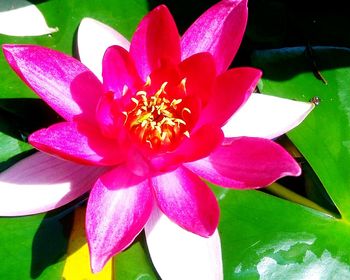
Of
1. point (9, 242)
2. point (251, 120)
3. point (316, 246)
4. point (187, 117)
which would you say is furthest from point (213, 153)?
point (9, 242)

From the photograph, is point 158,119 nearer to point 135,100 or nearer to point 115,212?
point 135,100

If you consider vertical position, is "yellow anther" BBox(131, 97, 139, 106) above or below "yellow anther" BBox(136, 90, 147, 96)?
below

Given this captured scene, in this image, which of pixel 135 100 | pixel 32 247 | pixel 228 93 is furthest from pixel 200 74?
pixel 32 247

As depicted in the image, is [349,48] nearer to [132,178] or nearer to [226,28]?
[226,28]

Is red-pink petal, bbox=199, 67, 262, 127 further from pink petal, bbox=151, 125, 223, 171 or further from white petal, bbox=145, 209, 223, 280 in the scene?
white petal, bbox=145, 209, 223, 280

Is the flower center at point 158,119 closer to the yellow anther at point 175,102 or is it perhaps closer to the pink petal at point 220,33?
the yellow anther at point 175,102

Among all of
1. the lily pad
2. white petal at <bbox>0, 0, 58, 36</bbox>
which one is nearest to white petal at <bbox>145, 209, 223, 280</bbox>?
the lily pad
